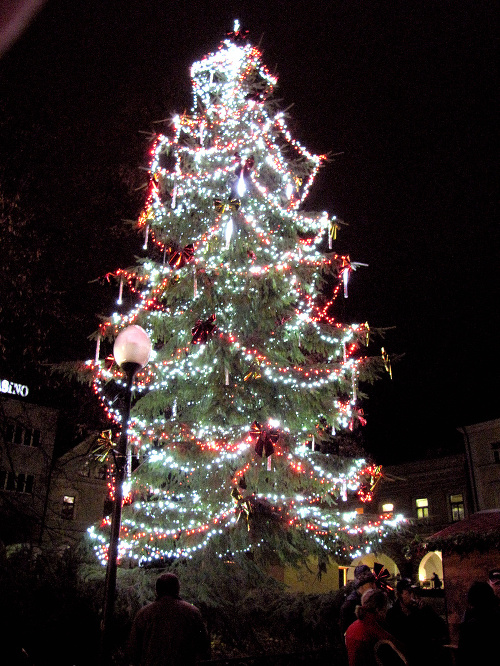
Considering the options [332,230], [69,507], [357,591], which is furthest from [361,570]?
[69,507]

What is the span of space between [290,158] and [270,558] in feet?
33.0

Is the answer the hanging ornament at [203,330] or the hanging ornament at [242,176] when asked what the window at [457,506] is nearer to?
the hanging ornament at [242,176]

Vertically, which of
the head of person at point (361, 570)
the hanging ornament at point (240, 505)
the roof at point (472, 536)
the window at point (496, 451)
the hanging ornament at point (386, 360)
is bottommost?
the head of person at point (361, 570)

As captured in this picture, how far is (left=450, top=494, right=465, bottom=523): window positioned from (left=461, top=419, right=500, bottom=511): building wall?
1.54m

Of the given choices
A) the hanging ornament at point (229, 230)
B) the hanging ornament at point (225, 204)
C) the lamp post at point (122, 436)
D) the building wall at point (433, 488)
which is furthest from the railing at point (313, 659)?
the building wall at point (433, 488)

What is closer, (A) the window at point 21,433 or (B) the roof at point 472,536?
(A) the window at point 21,433

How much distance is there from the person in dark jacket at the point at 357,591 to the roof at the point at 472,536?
3.32 m

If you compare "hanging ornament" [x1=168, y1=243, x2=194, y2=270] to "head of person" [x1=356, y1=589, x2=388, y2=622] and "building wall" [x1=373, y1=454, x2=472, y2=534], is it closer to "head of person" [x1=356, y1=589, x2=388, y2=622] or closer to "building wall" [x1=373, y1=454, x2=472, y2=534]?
"head of person" [x1=356, y1=589, x2=388, y2=622]

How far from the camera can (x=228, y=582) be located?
1048 centimetres

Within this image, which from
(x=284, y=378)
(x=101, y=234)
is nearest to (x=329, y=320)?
(x=284, y=378)

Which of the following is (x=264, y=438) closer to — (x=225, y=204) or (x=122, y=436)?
(x=122, y=436)

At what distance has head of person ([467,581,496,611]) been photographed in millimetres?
4578

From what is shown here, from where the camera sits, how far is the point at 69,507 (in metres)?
36.2

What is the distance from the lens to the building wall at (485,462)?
33031 millimetres
